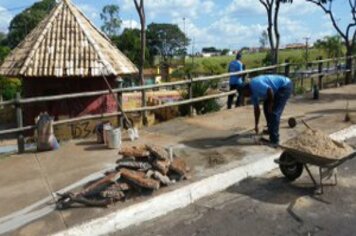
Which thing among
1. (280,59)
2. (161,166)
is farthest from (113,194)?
(280,59)

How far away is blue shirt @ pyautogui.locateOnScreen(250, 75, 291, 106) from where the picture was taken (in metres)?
8.73

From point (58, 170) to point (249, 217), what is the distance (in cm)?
310

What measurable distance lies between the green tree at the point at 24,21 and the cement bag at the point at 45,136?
6534 centimetres

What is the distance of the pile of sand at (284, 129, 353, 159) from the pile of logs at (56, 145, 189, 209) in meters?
1.61

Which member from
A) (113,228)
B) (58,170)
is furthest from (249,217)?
(58,170)

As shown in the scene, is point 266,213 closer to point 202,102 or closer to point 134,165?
point 134,165

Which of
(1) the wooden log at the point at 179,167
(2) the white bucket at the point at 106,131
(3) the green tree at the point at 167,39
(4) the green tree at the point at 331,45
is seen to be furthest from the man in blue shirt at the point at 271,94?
(3) the green tree at the point at 167,39

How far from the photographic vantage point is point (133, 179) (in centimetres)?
651

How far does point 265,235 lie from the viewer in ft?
18.8

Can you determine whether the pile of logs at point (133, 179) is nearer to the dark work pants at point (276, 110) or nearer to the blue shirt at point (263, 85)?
the blue shirt at point (263, 85)

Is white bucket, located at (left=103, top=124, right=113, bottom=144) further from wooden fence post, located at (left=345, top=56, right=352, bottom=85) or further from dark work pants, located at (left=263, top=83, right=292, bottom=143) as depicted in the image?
wooden fence post, located at (left=345, top=56, right=352, bottom=85)

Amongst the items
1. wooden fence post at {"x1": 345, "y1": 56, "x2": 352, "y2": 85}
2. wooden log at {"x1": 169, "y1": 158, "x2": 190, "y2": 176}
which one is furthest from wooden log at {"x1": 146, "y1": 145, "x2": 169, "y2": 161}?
wooden fence post at {"x1": 345, "y1": 56, "x2": 352, "y2": 85}

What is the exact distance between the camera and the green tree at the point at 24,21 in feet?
240

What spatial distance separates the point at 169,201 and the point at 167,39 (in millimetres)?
86374
